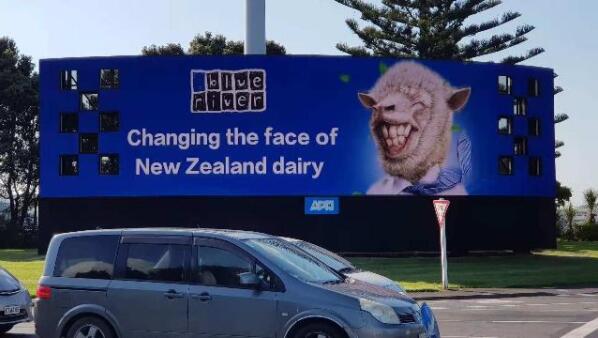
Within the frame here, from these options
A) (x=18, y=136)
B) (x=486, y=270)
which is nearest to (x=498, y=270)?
(x=486, y=270)

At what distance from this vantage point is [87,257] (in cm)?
1035

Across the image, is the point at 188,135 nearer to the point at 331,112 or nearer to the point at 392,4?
the point at 331,112

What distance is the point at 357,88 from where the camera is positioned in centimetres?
3616

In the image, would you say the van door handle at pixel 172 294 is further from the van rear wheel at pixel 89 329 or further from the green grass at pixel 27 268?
the green grass at pixel 27 268

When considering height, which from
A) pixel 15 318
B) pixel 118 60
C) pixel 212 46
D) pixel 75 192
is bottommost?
pixel 15 318

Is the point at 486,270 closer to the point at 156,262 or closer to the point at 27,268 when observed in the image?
the point at 27,268

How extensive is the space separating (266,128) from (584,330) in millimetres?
23039

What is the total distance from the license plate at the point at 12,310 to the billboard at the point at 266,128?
22899mm

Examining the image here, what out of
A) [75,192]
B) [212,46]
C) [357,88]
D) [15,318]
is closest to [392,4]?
[212,46]

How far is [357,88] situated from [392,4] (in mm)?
21329

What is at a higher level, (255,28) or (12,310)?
(255,28)

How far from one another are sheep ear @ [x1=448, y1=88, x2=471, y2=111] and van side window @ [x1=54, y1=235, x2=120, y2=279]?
27.9m

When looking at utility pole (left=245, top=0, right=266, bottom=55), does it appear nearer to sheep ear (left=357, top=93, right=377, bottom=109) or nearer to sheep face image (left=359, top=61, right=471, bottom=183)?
sheep ear (left=357, top=93, right=377, bottom=109)

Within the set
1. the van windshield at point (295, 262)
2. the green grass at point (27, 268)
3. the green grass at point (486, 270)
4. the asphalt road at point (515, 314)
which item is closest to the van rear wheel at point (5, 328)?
the asphalt road at point (515, 314)
